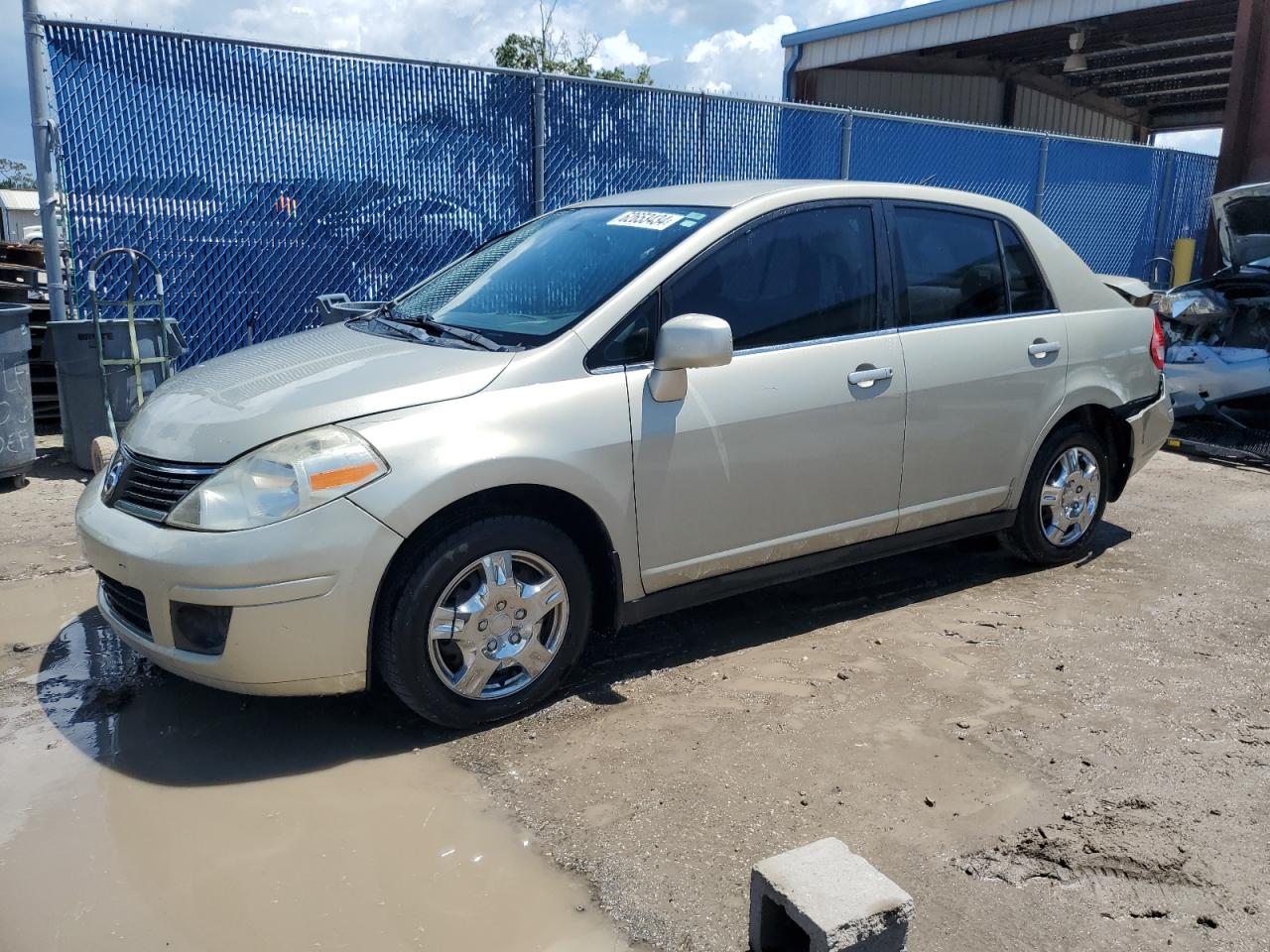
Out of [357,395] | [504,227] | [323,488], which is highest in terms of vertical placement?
[504,227]

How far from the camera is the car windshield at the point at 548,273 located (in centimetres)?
375

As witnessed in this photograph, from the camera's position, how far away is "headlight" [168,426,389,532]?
3.04 metres

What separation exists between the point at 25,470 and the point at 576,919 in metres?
5.50

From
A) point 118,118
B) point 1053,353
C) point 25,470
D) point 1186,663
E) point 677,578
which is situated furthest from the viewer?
point 118,118

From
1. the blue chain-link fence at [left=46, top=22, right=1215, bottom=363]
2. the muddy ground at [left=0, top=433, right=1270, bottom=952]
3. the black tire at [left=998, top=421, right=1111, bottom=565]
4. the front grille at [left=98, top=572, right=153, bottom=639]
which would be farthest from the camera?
the blue chain-link fence at [left=46, top=22, right=1215, bottom=363]

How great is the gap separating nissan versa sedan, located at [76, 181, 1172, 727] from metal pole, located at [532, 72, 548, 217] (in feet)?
13.7

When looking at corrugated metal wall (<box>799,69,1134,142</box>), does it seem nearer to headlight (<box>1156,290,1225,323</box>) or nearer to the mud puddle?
headlight (<box>1156,290,1225,323</box>)

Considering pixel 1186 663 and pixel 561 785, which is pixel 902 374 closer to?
pixel 1186 663

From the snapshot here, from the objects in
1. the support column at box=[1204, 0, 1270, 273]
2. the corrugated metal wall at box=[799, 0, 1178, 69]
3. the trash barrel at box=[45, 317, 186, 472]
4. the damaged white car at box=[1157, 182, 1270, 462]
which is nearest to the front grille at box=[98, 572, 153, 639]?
the trash barrel at box=[45, 317, 186, 472]

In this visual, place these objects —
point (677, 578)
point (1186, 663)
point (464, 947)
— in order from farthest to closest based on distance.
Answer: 1. point (1186, 663)
2. point (677, 578)
3. point (464, 947)

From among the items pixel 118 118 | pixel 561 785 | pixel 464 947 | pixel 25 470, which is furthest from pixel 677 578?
pixel 118 118

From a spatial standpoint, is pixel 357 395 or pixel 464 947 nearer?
pixel 464 947

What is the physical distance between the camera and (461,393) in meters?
3.32

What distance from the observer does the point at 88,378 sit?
670 centimetres
